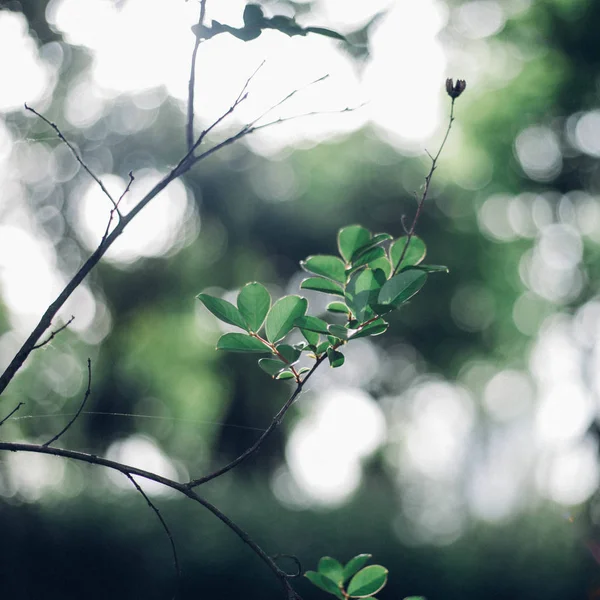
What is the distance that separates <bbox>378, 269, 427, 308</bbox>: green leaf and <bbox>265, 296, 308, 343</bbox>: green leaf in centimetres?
9

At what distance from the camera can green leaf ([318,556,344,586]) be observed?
58cm

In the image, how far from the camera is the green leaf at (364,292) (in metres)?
0.55

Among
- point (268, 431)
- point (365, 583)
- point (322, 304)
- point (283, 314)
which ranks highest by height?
point (322, 304)

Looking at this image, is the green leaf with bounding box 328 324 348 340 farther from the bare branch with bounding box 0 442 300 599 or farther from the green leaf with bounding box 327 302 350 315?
the bare branch with bounding box 0 442 300 599

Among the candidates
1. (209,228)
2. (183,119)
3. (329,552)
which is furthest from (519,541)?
(183,119)

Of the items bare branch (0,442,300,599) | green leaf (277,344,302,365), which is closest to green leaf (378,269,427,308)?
green leaf (277,344,302,365)

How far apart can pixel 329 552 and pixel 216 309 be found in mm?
2984

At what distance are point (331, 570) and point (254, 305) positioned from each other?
10.8 inches

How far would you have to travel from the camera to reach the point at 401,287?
1.78 feet

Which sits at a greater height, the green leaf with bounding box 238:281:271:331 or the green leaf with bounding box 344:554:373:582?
the green leaf with bounding box 238:281:271:331

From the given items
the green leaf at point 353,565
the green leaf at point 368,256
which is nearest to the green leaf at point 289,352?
the green leaf at point 368,256

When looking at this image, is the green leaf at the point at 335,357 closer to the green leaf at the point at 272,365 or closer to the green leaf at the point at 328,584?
the green leaf at the point at 272,365

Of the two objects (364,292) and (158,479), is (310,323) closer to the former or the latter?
(364,292)

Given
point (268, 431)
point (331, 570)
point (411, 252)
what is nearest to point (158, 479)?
point (268, 431)
